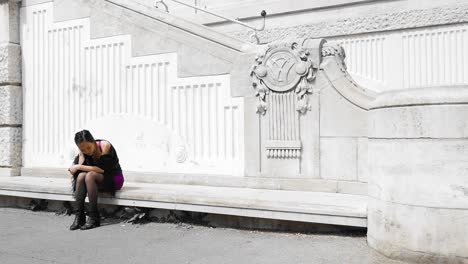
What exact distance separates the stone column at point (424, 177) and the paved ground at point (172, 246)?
295 mm

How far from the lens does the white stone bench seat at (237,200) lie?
4.28 meters

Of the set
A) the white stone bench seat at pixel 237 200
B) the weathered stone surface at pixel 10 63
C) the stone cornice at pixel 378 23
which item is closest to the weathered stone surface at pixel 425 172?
the white stone bench seat at pixel 237 200

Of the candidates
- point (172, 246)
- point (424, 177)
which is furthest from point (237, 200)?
point (424, 177)

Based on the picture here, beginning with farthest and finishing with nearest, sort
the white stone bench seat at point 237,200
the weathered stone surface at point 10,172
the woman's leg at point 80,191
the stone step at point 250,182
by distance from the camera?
the weathered stone surface at point 10,172 → the woman's leg at point 80,191 → the stone step at point 250,182 → the white stone bench seat at point 237,200

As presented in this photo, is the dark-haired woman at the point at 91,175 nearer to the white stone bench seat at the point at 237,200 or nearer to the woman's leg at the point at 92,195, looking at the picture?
the woman's leg at the point at 92,195

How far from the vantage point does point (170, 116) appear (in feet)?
20.9

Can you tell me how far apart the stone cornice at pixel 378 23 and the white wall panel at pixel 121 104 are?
11.8 ft

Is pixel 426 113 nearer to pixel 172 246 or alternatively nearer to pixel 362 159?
pixel 362 159

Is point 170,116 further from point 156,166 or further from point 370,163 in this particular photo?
point 370,163

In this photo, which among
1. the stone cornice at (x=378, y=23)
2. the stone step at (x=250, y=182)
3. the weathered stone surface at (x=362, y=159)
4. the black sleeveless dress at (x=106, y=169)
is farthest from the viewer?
the stone cornice at (x=378, y=23)

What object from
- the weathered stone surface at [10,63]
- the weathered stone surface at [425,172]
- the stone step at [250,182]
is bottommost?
the stone step at [250,182]

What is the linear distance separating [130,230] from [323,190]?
6.85 ft

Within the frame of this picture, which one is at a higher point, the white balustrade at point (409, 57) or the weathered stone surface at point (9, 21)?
the weathered stone surface at point (9, 21)

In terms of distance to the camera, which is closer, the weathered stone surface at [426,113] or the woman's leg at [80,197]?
the weathered stone surface at [426,113]
